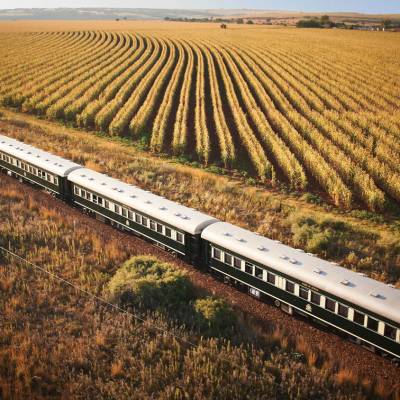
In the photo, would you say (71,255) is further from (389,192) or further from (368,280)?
(389,192)

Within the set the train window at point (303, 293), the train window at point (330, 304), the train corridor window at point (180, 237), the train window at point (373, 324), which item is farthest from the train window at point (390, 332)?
the train corridor window at point (180, 237)

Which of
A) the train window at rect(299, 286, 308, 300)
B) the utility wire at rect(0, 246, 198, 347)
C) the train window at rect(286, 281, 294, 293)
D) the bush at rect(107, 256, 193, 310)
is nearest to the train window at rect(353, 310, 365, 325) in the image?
the train window at rect(299, 286, 308, 300)

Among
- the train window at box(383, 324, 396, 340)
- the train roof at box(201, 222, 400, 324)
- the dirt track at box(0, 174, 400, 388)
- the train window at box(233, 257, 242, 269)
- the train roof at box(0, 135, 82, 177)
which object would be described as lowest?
the dirt track at box(0, 174, 400, 388)

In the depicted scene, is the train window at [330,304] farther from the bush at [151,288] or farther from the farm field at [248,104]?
the farm field at [248,104]

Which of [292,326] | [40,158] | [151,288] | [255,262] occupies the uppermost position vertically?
[40,158]

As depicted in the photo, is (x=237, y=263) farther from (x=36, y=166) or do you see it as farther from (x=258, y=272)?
(x=36, y=166)

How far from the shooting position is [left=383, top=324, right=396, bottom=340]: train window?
1181cm

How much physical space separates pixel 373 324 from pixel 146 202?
33.8ft

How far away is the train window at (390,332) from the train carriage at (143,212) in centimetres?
723

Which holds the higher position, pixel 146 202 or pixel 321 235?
pixel 146 202

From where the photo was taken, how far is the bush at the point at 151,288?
46.9 ft

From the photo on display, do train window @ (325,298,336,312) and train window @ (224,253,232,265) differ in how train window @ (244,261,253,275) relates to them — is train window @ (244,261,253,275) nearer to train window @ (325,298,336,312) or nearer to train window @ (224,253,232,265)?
train window @ (224,253,232,265)

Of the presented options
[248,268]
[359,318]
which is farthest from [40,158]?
[359,318]

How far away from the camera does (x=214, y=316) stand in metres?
13.4
